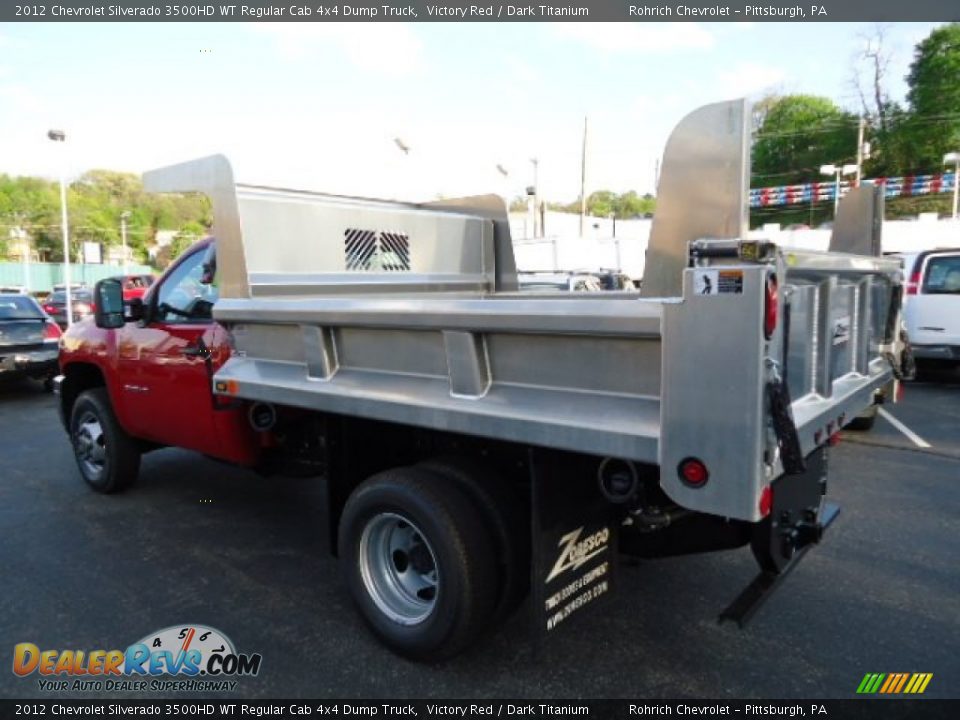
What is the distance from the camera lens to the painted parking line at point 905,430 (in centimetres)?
709

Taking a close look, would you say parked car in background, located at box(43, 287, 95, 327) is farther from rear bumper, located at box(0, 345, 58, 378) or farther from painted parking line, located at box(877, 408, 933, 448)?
painted parking line, located at box(877, 408, 933, 448)

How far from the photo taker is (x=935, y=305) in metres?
10.6

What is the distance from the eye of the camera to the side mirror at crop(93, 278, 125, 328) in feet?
15.0

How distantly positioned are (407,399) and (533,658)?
4.24 feet

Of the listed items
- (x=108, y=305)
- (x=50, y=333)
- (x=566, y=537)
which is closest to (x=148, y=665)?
(x=566, y=537)

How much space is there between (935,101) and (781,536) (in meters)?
54.2

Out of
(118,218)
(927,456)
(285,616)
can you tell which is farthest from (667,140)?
(118,218)

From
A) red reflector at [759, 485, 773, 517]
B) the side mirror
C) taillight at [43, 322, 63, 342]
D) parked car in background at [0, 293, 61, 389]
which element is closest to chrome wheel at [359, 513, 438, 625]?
red reflector at [759, 485, 773, 517]

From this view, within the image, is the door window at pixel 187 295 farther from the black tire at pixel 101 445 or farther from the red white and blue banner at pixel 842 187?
the red white and blue banner at pixel 842 187

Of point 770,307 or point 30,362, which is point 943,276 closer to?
point 770,307

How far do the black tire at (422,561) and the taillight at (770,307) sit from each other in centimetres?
137

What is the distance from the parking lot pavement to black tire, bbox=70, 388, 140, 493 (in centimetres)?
18

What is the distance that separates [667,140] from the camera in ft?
7.48
